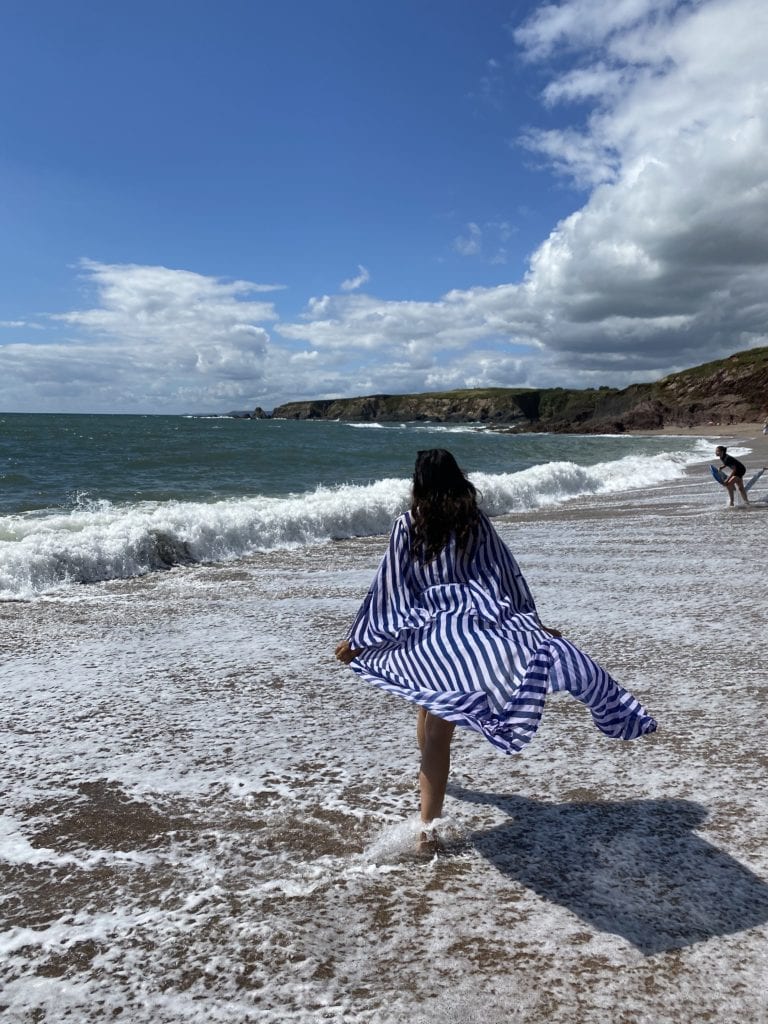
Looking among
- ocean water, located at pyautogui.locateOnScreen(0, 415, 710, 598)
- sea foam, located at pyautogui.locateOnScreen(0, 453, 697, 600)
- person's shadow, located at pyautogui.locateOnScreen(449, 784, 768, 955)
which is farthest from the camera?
ocean water, located at pyautogui.locateOnScreen(0, 415, 710, 598)

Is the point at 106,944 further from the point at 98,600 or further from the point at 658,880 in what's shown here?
the point at 98,600

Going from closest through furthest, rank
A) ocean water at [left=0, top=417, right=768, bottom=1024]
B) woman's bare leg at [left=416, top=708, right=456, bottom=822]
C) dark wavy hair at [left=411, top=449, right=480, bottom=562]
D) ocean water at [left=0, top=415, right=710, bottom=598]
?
1. ocean water at [left=0, top=417, right=768, bottom=1024]
2. woman's bare leg at [left=416, top=708, right=456, bottom=822]
3. dark wavy hair at [left=411, top=449, right=480, bottom=562]
4. ocean water at [left=0, top=415, right=710, bottom=598]

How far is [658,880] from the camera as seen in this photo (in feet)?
9.70

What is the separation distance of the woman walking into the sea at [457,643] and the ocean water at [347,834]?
0.55 meters

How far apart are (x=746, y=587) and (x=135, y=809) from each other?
21.7 feet

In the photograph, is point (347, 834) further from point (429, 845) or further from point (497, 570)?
point (497, 570)

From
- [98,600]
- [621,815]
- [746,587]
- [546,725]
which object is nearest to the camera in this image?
[621,815]

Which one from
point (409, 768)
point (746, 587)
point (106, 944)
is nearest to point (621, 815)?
point (409, 768)

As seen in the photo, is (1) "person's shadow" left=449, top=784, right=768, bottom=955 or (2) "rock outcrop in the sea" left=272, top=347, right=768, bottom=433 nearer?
(1) "person's shadow" left=449, top=784, right=768, bottom=955

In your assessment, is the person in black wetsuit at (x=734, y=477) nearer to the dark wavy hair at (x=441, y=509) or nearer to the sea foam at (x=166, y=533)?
the sea foam at (x=166, y=533)

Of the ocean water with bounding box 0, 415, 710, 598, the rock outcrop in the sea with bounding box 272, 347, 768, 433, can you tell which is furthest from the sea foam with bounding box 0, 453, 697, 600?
the rock outcrop in the sea with bounding box 272, 347, 768, 433

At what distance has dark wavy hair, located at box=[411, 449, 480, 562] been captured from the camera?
10.6ft

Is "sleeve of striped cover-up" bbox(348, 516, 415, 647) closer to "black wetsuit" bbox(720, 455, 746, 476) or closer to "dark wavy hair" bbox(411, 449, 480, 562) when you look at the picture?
"dark wavy hair" bbox(411, 449, 480, 562)

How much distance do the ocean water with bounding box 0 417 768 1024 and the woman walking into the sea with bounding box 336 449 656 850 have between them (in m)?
0.55
